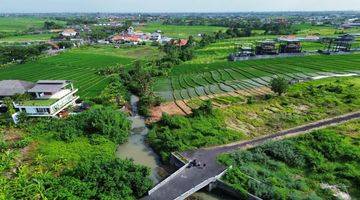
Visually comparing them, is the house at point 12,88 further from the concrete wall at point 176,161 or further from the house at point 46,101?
the concrete wall at point 176,161

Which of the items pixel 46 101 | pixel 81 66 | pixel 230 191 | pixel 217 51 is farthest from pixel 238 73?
pixel 230 191

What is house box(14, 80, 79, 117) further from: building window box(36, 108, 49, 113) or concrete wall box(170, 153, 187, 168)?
concrete wall box(170, 153, 187, 168)

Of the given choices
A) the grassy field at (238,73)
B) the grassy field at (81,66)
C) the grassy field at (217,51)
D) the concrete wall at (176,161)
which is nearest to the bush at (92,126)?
the concrete wall at (176,161)

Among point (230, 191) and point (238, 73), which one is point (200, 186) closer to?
point (230, 191)

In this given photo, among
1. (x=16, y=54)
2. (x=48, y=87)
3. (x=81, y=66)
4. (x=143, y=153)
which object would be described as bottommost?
(x=143, y=153)

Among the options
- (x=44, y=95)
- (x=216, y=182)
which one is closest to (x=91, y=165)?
(x=216, y=182)

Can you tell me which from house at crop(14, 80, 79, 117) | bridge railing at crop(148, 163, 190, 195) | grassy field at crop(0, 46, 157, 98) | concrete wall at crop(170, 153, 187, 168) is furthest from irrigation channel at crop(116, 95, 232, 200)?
grassy field at crop(0, 46, 157, 98)

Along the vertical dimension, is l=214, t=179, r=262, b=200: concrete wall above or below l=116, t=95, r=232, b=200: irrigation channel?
above
